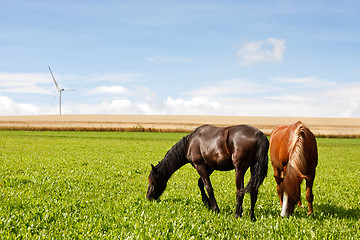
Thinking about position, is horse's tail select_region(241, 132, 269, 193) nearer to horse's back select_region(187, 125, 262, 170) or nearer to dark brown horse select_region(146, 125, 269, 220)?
dark brown horse select_region(146, 125, 269, 220)

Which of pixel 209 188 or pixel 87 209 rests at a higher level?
pixel 209 188

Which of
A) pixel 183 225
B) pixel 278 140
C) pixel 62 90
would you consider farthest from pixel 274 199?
pixel 62 90

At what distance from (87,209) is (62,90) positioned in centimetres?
8273

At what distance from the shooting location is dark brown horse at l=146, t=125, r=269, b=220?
7.97 metres

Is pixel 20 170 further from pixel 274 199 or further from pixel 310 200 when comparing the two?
pixel 310 200

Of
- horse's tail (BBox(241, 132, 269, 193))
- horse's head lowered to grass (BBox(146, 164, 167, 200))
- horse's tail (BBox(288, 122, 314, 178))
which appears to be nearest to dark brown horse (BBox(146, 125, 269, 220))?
horse's tail (BBox(241, 132, 269, 193))

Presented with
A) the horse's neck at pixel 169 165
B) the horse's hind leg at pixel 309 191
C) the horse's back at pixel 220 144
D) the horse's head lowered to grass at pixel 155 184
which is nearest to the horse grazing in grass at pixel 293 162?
the horse's hind leg at pixel 309 191

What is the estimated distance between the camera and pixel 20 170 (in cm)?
1728

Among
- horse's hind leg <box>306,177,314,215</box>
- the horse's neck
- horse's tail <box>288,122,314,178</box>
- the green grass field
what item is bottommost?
the green grass field

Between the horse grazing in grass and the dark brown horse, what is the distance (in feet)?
2.14

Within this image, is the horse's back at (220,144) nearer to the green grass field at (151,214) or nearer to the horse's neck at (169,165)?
the horse's neck at (169,165)

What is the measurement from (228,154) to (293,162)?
1660 millimetres

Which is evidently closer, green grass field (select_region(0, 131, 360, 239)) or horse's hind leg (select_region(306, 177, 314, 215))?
green grass field (select_region(0, 131, 360, 239))

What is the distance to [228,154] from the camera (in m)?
8.25
